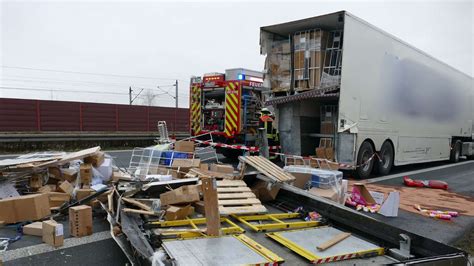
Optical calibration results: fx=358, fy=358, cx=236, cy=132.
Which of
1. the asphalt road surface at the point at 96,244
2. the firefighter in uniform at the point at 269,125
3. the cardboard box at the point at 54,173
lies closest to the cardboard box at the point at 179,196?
the asphalt road surface at the point at 96,244

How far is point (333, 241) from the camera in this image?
3.74m

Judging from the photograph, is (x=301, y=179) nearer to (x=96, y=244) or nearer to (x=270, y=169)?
(x=270, y=169)

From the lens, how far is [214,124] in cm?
→ 1245

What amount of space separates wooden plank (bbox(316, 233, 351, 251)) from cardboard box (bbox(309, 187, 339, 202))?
211 cm

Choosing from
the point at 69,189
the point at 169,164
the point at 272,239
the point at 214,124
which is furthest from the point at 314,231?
the point at 214,124

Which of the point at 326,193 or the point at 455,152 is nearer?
the point at 326,193

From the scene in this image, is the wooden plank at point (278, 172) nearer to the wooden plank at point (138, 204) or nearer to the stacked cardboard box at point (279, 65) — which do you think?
the wooden plank at point (138, 204)

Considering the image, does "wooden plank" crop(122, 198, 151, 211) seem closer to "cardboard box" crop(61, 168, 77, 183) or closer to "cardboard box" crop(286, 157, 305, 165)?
"cardboard box" crop(61, 168, 77, 183)

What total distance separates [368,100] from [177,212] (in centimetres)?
705

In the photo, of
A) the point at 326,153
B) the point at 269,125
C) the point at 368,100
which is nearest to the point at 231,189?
the point at 326,153

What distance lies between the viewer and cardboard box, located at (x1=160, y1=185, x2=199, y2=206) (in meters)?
4.60

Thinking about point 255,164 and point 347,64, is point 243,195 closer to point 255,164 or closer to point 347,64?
point 255,164

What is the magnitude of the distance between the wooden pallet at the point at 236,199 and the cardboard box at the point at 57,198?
8.08 feet

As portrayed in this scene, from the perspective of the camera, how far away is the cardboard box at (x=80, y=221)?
4.50 metres
